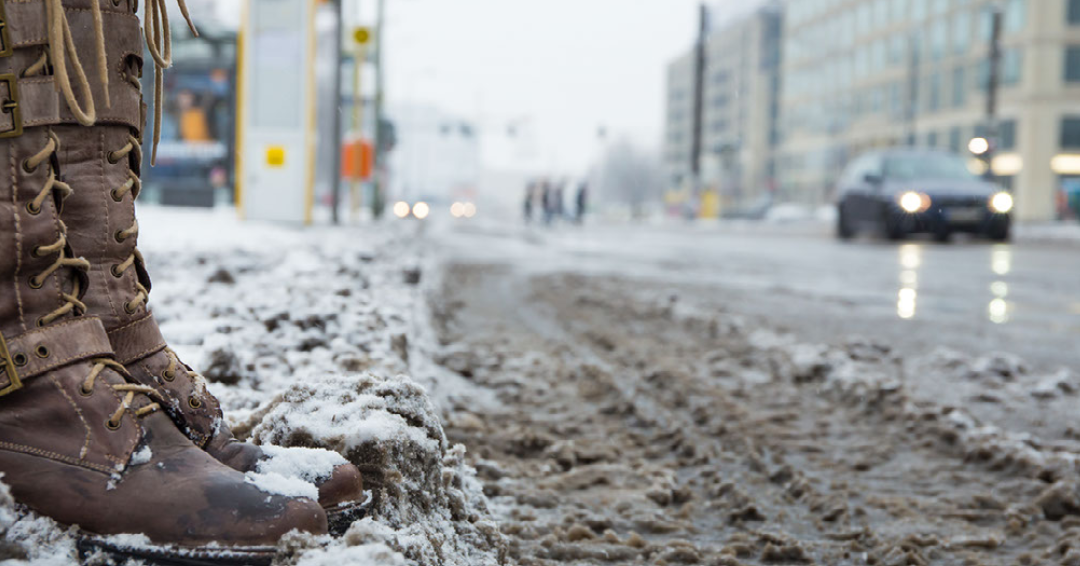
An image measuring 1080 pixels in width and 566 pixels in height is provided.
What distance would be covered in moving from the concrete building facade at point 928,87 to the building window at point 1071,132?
4 centimetres

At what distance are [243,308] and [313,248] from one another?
451 centimetres

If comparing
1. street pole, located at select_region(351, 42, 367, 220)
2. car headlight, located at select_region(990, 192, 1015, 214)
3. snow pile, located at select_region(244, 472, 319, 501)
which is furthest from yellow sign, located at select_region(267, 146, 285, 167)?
snow pile, located at select_region(244, 472, 319, 501)

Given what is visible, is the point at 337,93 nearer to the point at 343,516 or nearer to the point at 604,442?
the point at 604,442

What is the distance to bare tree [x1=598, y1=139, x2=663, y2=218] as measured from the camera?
125m

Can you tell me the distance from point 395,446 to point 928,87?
201ft

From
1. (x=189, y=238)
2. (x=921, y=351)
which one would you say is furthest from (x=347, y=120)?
(x=921, y=351)

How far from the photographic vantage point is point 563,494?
2756 millimetres

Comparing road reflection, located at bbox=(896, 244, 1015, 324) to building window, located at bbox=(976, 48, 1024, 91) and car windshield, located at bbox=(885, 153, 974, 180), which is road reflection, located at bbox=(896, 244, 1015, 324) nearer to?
car windshield, located at bbox=(885, 153, 974, 180)

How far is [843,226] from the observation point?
18.4 m

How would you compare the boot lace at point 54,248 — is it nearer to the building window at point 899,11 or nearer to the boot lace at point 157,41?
the boot lace at point 157,41

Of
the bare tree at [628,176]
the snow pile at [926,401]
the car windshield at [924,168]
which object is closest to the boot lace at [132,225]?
the snow pile at [926,401]

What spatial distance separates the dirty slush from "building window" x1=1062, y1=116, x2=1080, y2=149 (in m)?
48.2

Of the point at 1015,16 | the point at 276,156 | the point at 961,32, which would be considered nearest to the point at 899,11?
the point at 961,32

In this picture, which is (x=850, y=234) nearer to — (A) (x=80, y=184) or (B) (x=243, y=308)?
(B) (x=243, y=308)
